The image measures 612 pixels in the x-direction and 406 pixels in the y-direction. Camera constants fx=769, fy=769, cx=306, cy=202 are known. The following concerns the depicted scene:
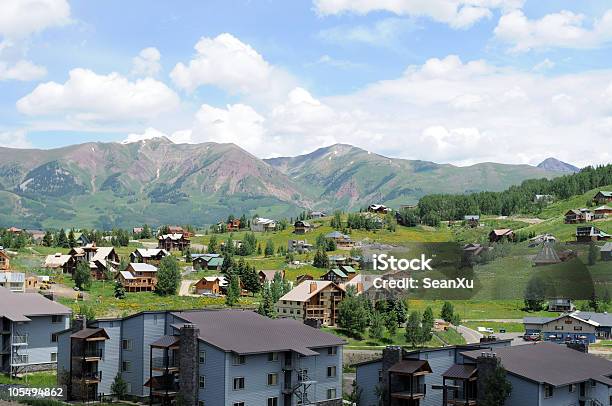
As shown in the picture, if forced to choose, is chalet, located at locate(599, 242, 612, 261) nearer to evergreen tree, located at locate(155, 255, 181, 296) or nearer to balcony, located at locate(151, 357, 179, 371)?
evergreen tree, located at locate(155, 255, 181, 296)

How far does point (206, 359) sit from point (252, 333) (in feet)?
16.0

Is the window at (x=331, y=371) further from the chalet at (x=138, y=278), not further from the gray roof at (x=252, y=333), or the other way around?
the chalet at (x=138, y=278)

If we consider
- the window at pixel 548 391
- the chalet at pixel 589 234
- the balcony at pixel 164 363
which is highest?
the chalet at pixel 589 234

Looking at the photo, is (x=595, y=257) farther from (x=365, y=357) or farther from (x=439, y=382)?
(x=439, y=382)

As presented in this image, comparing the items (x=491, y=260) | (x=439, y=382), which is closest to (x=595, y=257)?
(x=491, y=260)

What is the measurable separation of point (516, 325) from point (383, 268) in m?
23.8

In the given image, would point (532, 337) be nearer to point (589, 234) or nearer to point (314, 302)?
point (314, 302)

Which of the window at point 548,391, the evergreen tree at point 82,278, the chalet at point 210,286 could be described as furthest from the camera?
the chalet at point 210,286

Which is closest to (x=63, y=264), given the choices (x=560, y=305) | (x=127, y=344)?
(x=560, y=305)

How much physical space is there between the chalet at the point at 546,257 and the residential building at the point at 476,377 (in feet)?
294

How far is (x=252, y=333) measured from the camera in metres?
57.3

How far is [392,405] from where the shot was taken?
52.1 meters

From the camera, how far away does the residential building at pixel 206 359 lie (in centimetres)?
5350

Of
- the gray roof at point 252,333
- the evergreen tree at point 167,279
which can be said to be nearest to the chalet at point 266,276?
the evergreen tree at point 167,279
